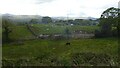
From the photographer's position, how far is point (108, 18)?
22.1m

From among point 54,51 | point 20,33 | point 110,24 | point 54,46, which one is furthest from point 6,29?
point 110,24

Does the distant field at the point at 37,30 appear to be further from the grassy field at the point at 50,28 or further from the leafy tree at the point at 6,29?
the leafy tree at the point at 6,29

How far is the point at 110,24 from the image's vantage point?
21.1 metres

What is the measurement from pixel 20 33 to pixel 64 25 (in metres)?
4.57

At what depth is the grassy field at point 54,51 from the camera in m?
9.48

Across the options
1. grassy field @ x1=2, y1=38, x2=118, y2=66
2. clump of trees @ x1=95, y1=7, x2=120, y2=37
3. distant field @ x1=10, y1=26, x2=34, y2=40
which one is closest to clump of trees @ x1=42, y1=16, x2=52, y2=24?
distant field @ x1=10, y1=26, x2=34, y2=40

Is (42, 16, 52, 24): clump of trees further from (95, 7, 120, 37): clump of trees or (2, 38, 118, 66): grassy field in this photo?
(95, 7, 120, 37): clump of trees

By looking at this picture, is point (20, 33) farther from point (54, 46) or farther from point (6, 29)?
point (54, 46)

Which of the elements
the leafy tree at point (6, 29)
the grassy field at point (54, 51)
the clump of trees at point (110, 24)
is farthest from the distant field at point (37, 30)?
the clump of trees at point (110, 24)

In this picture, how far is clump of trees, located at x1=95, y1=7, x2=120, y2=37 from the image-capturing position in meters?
20.4

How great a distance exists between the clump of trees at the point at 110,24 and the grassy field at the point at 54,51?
91 centimetres

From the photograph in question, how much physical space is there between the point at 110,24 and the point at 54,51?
879cm

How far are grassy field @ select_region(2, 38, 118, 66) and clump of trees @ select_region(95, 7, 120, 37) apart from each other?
0.91 meters

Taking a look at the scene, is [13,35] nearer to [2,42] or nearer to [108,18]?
[2,42]
